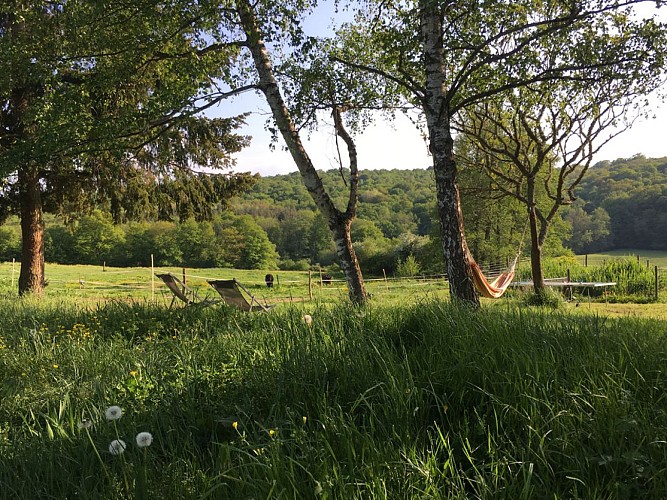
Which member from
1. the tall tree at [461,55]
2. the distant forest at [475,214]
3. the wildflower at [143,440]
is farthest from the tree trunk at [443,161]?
the wildflower at [143,440]

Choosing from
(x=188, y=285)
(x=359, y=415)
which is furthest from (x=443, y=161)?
(x=188, y=285)

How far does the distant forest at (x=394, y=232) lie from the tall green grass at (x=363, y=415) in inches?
1078

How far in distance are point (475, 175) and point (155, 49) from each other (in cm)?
2581

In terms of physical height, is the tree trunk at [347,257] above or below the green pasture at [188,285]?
above

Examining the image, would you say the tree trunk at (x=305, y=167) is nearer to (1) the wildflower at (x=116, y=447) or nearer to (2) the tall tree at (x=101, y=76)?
(2) the tall tree at (x=101, y=76)

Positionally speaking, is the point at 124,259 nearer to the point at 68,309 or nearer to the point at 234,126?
the point at 234,126

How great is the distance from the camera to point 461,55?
8.10 m

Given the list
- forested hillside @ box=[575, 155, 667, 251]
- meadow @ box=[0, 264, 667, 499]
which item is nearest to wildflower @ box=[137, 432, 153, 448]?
meadow @ box=[0, 264, 667, 499]

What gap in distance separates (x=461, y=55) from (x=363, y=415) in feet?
25.2

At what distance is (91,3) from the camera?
584cm

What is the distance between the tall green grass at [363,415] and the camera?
5.41 ft

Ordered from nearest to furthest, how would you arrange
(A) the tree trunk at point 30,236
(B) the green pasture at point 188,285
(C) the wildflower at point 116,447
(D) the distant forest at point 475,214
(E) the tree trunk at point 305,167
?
(C) the wildflower at point 116,447 < (E) the tree trunk at point 305,167 < (B) the green pasture at point 188,285 < (A) the tree trunk at point 30,236 < (D) the distant forest at point 475,214

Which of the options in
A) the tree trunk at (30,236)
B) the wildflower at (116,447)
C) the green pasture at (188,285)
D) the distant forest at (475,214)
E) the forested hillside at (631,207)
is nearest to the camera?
the wildflower at (116,447)

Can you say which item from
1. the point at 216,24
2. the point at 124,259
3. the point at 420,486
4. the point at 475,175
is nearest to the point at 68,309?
the point at 216,24
